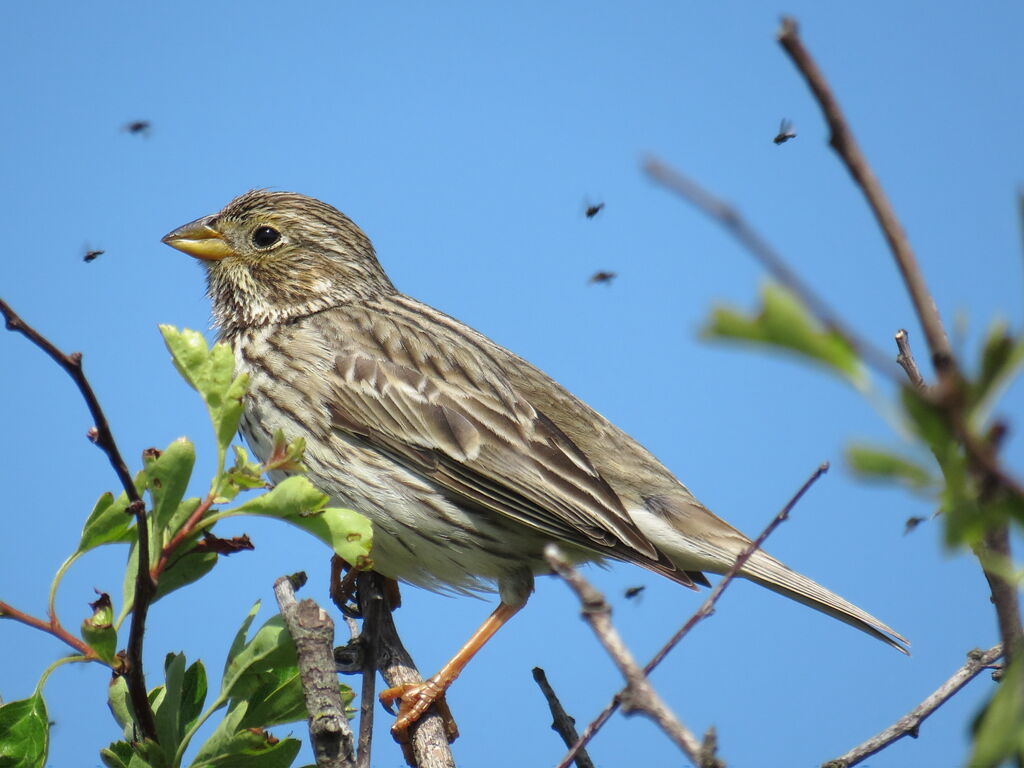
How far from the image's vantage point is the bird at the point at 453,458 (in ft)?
18.4

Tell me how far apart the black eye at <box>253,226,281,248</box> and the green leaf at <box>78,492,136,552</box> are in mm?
4429

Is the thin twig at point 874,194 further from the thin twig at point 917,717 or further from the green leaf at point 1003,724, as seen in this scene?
the thin twig at point 917,717

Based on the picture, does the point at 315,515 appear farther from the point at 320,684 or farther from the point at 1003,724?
the point at 1003,724

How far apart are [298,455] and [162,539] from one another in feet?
Result: 1.30

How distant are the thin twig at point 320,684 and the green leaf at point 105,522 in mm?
464

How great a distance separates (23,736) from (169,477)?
2.41 feet

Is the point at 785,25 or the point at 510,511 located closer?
the point at 785,25

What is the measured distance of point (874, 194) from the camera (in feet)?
3.55

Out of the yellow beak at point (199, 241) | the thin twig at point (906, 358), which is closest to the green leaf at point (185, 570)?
the thin twig at point (906, 358)

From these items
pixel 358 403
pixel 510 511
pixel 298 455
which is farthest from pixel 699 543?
pixel 298 455

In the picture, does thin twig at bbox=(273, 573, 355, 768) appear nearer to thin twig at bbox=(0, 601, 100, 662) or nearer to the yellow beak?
thin twig at bbox=(0, 601, 100, 662)

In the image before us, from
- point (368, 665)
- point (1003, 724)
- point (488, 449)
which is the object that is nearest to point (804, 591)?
point (488, 449)

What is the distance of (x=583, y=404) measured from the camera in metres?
6.80

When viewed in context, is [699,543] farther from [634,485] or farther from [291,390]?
[291,390]
